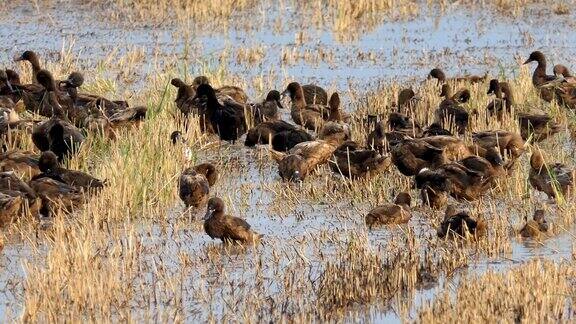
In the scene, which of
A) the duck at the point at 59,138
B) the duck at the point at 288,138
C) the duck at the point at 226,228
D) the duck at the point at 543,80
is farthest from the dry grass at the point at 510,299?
the duck at the point at 543,80

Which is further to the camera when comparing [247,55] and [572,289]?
[247,55]

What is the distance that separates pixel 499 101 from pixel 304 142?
3.01 m

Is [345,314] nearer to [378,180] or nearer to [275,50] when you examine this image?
[378,180]

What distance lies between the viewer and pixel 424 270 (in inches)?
362

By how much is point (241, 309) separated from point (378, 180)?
4231mm

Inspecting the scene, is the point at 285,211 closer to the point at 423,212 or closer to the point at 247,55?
the point at 423,212

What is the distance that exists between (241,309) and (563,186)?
4.42 meters

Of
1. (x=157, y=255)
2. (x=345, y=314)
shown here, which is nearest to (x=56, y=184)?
(x=157, y=255)

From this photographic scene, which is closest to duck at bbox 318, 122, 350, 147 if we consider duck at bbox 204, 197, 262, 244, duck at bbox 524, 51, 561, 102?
duck at bbox 524, 51, 561, 102

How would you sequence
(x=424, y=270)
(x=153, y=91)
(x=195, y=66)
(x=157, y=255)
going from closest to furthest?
(x=424, y=270) < (x=157, y=255) < (x=153, y=91) < (x=195, y=66)

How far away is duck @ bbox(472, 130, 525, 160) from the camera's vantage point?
13.0 m

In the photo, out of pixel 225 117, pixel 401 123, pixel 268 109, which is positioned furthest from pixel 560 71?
pixel 225 117

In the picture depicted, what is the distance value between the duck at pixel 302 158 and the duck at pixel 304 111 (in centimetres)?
193

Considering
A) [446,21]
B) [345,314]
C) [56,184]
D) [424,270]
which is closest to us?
[345,314]
